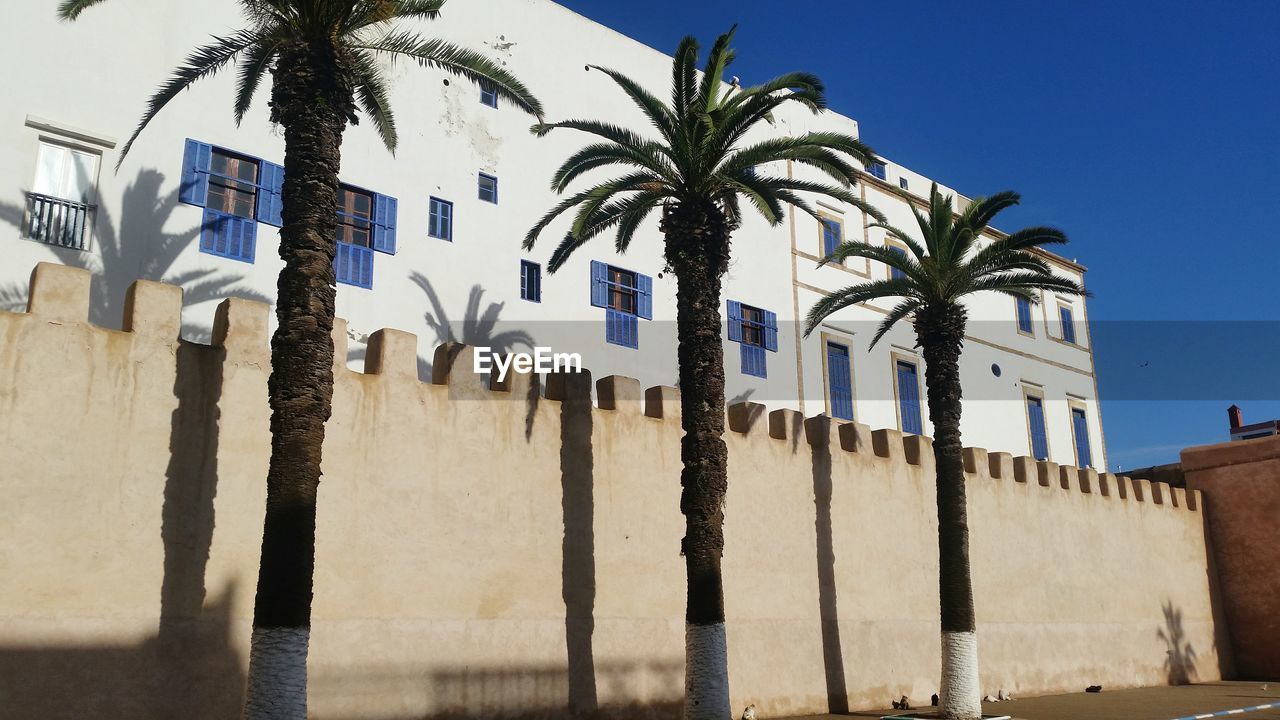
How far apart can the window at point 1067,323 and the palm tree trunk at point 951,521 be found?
19076mm

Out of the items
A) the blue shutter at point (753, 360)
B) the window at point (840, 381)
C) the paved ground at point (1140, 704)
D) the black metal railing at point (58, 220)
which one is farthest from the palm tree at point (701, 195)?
the window at point (840, 381)

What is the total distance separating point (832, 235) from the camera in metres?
29.4

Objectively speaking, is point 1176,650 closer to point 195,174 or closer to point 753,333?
point 753,333

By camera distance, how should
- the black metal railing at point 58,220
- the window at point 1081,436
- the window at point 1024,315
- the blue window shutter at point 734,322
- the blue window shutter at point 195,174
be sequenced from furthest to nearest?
the window at point 1081,436
the window at point 1024,315
the blue window shutter at point 734,322
the blue window shutter at point 195,174
the black metal railing at point 58,220

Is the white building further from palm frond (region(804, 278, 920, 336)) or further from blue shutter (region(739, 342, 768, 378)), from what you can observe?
palm frond (region(804, 278, 920, 336))

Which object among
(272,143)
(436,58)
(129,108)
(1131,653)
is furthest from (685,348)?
(1131,653)

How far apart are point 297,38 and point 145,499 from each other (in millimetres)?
5278

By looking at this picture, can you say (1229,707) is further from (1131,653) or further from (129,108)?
(129,108)

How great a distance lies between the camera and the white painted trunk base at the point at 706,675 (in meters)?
13.9

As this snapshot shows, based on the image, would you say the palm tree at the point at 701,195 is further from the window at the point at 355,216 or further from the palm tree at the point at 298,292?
the window at the point at 355,216

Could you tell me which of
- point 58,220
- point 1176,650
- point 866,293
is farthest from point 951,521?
point 58,220

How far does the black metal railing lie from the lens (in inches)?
646

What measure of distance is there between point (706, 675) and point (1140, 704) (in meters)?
11.0

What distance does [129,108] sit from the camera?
17.6m
